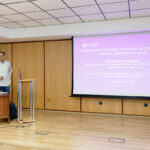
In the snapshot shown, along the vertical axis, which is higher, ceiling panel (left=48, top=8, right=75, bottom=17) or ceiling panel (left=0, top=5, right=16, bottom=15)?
ceiling panel (left=48, top=8, right=75, bottom=17)

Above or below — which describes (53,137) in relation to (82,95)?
below

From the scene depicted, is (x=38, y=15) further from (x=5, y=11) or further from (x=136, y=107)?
(x=136, y=107)

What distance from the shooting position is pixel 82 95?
596 centimetres

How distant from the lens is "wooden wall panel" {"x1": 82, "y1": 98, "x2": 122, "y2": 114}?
5824 millimetres

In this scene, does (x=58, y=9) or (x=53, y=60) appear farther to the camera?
(x=53, y=60)

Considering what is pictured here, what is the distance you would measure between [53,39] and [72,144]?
12.4 feet

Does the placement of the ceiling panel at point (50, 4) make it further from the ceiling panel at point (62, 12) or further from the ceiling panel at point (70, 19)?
the ceiling panel at point (70, 19)

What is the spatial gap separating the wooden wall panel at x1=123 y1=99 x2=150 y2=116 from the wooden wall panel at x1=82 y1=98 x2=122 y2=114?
161 mm

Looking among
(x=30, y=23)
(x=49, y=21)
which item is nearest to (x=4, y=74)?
(x=30, y=23)

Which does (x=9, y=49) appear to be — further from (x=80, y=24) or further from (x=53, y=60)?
(x=80, y=24)

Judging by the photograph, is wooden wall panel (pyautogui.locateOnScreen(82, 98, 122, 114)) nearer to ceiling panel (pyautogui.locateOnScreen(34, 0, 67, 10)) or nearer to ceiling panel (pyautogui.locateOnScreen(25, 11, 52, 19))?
ceiling panel (pyautogui.locateOnScreen(25, 11, 52, 19))

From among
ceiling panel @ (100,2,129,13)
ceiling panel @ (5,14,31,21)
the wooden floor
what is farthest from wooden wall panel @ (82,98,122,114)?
ceiling panel @ (5,14,31,21)

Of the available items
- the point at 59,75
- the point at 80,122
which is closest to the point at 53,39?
the point at 59,75

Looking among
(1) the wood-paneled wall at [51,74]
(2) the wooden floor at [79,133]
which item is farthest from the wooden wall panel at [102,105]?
(2) the wooden floor at [79,133]
